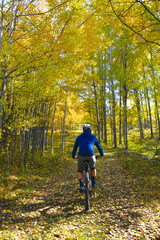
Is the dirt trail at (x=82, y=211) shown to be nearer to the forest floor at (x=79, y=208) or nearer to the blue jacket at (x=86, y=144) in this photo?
the forest floor at (x=79, y=208)

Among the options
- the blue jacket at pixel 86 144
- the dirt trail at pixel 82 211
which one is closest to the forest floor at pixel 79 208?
the dirt trail at pixel 82 211

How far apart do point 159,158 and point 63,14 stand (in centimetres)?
853

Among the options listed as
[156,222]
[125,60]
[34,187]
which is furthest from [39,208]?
[125,60]

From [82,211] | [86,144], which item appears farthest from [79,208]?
[86,144]

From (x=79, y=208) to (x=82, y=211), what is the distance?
0.20 m

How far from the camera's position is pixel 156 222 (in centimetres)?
337

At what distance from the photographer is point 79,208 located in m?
4.16

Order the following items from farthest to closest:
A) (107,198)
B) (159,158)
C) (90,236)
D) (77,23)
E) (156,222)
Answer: (159,158)
(77,23)
(107,198)
(156,222)
(90,236)

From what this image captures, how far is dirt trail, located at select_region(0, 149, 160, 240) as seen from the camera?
10.0 feet

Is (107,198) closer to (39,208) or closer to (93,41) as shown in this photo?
(39,208)

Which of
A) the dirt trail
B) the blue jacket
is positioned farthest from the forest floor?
the blue jacket

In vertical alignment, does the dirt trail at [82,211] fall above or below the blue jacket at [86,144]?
below

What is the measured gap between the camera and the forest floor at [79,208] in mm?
3078

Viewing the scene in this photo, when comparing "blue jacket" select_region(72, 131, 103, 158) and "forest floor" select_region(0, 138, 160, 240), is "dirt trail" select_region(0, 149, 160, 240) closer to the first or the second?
"forest floor" select_region(0, 138, 160, 240)
